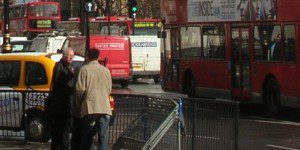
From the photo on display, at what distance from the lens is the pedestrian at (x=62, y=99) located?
11.1 metres

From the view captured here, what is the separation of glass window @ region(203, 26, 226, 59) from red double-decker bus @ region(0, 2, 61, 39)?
103ft

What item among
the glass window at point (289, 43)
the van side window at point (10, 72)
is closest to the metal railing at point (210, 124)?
the van side window at point (10, 72)

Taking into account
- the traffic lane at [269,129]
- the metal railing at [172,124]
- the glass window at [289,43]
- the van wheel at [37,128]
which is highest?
the glass window at [289,43]

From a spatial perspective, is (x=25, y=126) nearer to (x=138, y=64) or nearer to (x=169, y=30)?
(x=169, y=30)

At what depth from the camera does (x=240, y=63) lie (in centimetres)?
2050

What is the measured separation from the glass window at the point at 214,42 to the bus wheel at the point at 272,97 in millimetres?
2354

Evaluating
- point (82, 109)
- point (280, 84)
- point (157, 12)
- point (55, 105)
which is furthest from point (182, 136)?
point (157, 12)

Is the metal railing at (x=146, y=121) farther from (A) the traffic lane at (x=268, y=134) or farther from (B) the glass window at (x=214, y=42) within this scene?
(B) the glass window at (x=214, y=42)

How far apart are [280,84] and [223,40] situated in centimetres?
340

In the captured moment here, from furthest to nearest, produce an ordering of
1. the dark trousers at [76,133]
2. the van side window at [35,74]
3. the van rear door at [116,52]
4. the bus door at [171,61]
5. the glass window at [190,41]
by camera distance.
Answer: the van rear door at [116,52]
the bus door at [171,61]
the glass window at [190,41]
the van side window at [35,74]
the dark trousers at [76,133]

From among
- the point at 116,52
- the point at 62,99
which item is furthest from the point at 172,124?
the point at 116,52

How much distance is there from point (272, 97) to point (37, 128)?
7.76 meters

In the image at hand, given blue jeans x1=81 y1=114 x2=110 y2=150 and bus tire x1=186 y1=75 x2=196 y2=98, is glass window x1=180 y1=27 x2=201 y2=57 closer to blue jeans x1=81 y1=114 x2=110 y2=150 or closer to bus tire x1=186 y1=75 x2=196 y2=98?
bus tire x1=186 y1=75 x2=196 y2=98

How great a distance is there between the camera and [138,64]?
124ft
